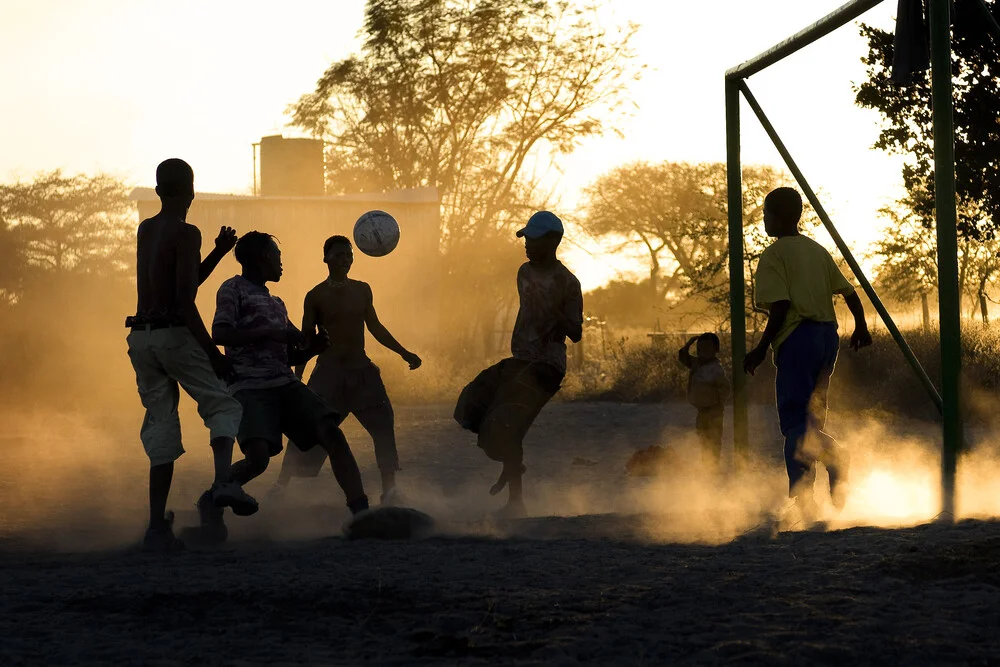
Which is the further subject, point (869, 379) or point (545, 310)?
point (869, 379)

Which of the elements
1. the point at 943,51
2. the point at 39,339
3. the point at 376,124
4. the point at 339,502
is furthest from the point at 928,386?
the point at 376,124

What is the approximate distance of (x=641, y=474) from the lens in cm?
1008

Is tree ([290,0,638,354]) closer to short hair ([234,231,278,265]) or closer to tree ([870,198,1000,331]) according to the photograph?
tree ([870,198,1000,331])

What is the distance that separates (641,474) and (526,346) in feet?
10.5

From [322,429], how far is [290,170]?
22797 mm

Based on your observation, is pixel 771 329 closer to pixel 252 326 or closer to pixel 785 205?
pixel 785 205

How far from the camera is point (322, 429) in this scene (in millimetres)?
6410

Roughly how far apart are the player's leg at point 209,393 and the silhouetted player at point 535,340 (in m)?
1.62

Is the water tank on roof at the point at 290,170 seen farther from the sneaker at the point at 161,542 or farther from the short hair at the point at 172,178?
the sneaker at the point at 161,542

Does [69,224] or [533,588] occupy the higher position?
[69,224]

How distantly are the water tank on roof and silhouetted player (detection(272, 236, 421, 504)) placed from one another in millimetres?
20836

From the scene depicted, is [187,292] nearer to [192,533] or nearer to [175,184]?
[175,184]

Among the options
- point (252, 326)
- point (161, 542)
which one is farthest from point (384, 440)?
point (161, 542)

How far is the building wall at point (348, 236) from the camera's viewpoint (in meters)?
26.1
